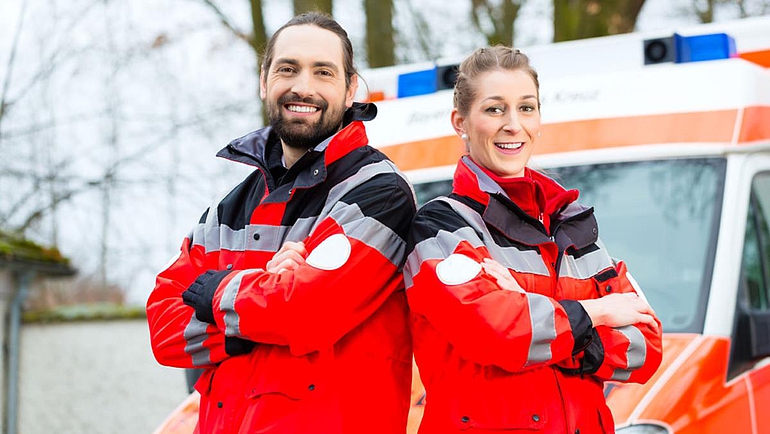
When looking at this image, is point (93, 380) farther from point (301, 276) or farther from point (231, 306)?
point (301, 276)

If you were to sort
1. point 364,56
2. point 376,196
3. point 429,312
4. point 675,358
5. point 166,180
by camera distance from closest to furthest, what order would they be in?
point 429,312 < point 376,196 < point 675,358 < point 364,56 < point 166,180

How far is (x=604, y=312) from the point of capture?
3014mm

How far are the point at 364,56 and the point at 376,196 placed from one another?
34.6 feet

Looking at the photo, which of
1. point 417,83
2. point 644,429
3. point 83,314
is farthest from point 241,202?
point 83,314

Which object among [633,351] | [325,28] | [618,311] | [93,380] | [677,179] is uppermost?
[325,28]

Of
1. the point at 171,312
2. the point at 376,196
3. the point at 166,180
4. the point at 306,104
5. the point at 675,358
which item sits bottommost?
the point at 166,180

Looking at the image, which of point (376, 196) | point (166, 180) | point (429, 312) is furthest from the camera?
point (166, 180)

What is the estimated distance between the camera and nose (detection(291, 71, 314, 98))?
10.6ft

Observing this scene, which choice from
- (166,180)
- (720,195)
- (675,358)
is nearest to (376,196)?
(675,358)

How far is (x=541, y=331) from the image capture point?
2.83 meters

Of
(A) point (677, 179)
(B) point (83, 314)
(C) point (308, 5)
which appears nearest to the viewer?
(A) point (677, 179)

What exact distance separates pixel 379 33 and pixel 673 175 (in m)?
8.10

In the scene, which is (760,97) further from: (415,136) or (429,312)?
(429,312)

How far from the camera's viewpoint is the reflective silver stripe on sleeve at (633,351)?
3.04m
